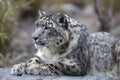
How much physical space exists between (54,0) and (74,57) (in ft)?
34.6

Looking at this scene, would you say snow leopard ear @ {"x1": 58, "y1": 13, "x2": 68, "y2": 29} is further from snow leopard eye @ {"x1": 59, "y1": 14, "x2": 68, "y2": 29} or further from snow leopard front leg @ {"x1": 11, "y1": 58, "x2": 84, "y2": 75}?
snow leopard front leg @ {"x1": 11, "y1": 58, "x2": 84, "y2": 75}

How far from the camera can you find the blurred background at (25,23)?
9742 mm

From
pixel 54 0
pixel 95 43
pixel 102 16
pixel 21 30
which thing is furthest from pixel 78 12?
pixel 95 43

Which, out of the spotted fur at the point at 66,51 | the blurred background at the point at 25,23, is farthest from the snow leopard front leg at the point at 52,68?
the blurred background at the point at 25,23

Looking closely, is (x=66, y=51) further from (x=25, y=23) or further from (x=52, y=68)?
(x=25, y=23)

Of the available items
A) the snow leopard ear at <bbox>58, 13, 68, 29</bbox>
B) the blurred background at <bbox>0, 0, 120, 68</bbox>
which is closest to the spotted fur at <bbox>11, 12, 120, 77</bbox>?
the snow leopard ear at <bbox>58, 13, 68, 29</bbox>

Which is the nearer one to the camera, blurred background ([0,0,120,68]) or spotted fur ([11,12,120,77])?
spotted fur ([11,12,120,77])

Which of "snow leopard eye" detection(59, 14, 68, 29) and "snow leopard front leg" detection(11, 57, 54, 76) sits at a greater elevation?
"snow leopard eye" detection(59, 14, 68, 29)

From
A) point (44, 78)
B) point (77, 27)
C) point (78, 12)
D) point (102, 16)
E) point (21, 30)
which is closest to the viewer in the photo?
point (44, 78)

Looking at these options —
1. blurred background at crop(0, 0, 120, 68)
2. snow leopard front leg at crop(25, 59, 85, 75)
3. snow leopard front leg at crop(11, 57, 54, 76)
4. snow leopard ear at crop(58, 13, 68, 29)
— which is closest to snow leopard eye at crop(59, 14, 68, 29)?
snow leopard ear at crop(58, 13, 68, 29)

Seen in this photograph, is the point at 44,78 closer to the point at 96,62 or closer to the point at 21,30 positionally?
the point at 96,62

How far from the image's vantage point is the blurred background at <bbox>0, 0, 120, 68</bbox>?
9.74 metres

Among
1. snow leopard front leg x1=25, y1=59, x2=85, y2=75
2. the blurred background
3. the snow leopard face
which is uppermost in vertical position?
the blurred background

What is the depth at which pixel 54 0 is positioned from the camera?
56.4 feet
